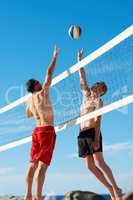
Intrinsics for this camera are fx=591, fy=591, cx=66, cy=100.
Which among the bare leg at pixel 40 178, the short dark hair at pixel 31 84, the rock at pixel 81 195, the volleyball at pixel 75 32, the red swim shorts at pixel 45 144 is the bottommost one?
the bare leg at pixel 40 178

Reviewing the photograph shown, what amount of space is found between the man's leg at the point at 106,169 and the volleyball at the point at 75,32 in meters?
3.02

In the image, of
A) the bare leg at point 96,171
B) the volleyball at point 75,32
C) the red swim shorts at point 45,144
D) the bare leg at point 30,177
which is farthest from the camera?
the volleyball at point 75,32

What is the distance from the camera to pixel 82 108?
11.3 m

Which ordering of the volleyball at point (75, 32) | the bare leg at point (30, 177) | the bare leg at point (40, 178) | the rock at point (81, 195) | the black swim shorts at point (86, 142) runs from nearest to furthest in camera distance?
the bare leg at point (40, 178) → the bare leg at point (30, 177) → the black swim shorts at point (86, 142) → the volleyball at point (75, 32) → the rock at point (81, 195)

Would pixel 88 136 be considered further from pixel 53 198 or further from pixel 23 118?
pixel 53 198

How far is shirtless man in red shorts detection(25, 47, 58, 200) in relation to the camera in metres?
10.2

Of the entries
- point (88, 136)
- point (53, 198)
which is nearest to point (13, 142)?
point (88, 136)

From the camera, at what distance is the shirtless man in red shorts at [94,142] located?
10.7 meters

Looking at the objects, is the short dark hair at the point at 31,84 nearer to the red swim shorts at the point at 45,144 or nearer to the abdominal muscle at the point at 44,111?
the abdominal muscle at the point at 44,111

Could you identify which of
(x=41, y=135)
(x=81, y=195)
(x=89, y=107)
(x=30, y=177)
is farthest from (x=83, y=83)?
(x=81, y=195)

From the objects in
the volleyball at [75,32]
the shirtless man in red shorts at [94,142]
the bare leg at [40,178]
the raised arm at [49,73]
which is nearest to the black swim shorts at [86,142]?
the shirtless man in red shorts at [94,142]

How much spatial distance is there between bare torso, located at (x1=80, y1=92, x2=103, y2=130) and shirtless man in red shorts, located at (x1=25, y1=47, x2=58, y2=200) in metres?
0.88

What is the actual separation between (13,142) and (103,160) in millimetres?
3269

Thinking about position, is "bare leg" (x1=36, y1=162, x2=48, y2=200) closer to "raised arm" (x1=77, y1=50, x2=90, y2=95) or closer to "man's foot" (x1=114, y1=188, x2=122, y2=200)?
"man's foot" (x1=114, y1=188, x2=122, y2=200)
